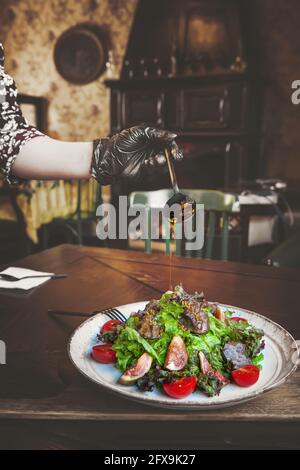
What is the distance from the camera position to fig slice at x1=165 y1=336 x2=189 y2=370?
2.95ft

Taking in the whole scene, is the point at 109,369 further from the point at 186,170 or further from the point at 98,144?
the point at 186,170

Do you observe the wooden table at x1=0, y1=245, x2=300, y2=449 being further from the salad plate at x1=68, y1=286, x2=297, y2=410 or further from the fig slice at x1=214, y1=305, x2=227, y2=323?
the fig slice at x1=214, y1=305, x2=227, y2=323

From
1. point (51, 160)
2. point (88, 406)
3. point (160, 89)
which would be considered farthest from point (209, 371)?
A: point (160, 89)

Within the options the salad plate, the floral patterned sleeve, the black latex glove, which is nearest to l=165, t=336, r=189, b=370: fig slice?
the salad plate

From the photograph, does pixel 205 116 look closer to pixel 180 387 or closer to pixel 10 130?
pixel 10 130

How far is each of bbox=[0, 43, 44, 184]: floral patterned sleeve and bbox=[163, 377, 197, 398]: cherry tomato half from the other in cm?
96

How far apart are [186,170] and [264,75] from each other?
4.86 ft

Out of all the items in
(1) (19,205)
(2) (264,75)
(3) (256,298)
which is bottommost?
(1) (19,205)

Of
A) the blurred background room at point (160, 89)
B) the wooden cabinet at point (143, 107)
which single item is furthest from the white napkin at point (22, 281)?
the wooden cabinet at point (143, 107)

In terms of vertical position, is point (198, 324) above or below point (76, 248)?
above

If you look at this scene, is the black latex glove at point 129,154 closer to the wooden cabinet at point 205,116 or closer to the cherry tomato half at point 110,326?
the cherry tomato half at point 110,326

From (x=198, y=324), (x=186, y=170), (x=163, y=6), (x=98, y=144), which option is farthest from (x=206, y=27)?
(x=198, y=324)

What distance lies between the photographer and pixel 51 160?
1.47m
